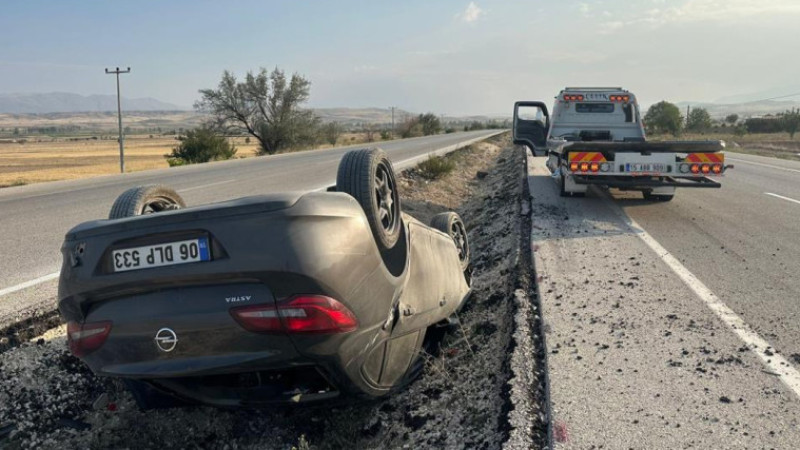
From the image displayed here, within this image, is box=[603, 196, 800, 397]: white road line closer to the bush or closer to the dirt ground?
the dirt ground

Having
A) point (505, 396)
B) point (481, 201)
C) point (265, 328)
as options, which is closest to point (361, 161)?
point (265, 328)

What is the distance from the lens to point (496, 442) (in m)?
2.67

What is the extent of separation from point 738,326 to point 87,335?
12.9ft

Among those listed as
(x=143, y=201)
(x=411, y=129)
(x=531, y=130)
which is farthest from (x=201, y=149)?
(x=411, y=129)

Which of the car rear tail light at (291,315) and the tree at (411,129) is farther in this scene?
the tree at (411,129)

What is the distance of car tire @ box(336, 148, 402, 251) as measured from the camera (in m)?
2.86

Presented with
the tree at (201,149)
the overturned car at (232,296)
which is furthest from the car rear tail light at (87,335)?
the tree at (201,149)

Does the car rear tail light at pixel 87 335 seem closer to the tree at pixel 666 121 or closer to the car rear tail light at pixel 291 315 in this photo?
the car rear tail light at pixel 291 315

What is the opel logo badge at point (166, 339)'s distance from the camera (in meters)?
2.36

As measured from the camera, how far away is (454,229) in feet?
16.7

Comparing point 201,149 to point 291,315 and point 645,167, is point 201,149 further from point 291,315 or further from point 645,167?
point 291,315

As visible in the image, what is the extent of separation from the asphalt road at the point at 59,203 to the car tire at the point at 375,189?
314 cm

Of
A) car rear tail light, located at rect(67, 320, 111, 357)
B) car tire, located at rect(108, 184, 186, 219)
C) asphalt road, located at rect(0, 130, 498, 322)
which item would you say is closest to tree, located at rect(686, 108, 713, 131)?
asphalt road, located at rect(0, 130, 498, 322)

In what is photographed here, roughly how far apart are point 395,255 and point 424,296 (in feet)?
1.51
